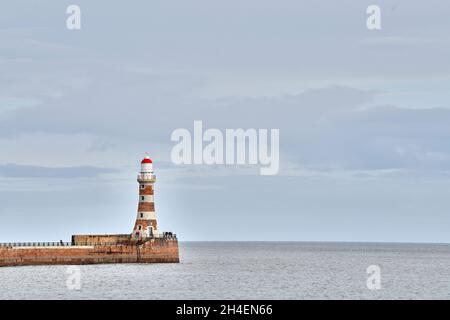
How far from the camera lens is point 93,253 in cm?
10225

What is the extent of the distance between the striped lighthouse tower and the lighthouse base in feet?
3.72

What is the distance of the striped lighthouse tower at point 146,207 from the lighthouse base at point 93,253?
3.72 feet

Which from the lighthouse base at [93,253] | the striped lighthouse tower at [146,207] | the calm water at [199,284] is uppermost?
the striped lighthouse tower at [146,207]

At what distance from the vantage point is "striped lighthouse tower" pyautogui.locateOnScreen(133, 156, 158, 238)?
10181cm

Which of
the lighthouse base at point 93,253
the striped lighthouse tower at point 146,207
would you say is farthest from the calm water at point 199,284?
the striped lighthouse tower at point 146,207

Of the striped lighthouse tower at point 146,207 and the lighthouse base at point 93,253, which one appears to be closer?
the lighthouse base at point 93,253

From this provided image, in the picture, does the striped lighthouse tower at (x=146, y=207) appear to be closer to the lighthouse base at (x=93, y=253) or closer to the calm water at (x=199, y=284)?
the lighthouse base at (x=93, y=253)

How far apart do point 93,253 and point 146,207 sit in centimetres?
759

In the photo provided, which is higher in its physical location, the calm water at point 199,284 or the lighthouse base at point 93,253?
the lighthouse base at point 93,253

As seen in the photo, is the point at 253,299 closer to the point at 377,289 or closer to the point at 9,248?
the point at 377,289

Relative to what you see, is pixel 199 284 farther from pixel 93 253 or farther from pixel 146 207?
pixel 93 253

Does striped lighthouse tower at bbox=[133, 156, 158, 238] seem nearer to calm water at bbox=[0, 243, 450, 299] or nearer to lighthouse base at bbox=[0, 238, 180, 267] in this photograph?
lighthouse base at bbox=[0, 238, 180, 267]

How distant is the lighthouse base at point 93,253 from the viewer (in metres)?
99.0
